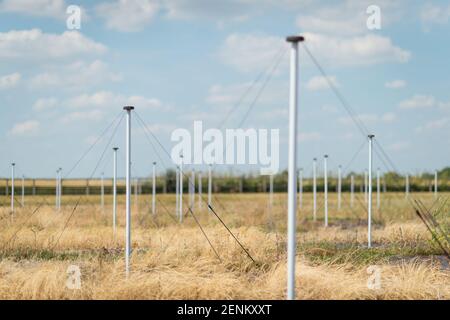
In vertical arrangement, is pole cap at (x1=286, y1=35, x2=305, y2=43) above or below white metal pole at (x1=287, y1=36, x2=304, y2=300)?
above

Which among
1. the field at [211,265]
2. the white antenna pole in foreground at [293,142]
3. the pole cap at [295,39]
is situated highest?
the pole cap at [295,39]

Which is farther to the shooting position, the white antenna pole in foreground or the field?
the field

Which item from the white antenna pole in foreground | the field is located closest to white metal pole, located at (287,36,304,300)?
the white antenna pole in foreground

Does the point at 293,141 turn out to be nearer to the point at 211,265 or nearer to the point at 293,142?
the point at 293,142

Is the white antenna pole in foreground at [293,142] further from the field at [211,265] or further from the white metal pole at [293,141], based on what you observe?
the field at [211,265]

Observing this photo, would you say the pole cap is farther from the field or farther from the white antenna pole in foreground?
the field

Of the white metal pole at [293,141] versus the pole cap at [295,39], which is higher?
the pole cap at [295,39]

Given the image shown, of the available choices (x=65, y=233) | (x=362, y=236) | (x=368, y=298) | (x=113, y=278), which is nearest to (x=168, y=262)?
(x=113, y=278)

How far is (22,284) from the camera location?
8.25 metres

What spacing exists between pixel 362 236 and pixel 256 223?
3221 mm

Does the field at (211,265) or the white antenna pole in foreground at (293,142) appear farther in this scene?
the field at (211,265)

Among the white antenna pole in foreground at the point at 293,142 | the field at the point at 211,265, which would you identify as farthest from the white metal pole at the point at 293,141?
the field at the point at 211,265

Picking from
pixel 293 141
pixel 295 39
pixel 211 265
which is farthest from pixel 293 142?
pixel 211 265
